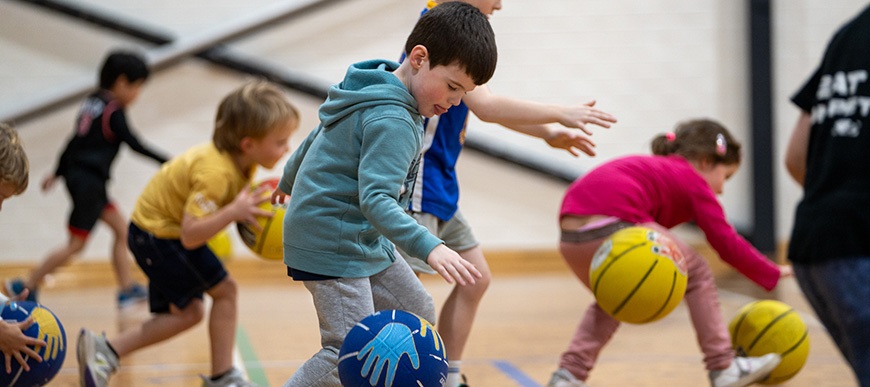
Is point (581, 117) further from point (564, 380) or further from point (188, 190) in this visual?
point (188, 190)

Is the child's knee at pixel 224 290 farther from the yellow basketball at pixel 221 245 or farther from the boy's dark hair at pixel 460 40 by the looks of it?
the boy's dark hair at pixel 460 40

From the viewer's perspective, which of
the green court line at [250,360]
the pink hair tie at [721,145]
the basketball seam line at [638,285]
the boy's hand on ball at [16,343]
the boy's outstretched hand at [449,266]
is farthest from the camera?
the green court line at [250,360]

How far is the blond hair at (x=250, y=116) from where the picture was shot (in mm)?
3443

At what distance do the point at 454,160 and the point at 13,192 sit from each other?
1.40 metres

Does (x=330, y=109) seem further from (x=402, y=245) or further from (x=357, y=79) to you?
(x=402, y=245)

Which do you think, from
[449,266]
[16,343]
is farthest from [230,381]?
[449,266]

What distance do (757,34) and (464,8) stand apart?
267 inches

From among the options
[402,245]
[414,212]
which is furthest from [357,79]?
[414,212]

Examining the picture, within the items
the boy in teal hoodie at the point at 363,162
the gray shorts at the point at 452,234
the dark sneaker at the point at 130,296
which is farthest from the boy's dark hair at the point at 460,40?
the dark sneaker at the point at 130,296

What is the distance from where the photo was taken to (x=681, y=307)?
6.38m

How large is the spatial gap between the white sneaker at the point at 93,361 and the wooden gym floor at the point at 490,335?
351 mm

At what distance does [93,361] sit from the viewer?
3416mm

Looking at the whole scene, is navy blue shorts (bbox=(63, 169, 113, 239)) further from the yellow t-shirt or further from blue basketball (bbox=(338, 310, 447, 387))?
blue basketball (bbox=(338, 310, 447, 387))

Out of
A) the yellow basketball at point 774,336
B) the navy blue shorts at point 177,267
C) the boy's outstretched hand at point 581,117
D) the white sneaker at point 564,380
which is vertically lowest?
the white sneaker at point 564,380
